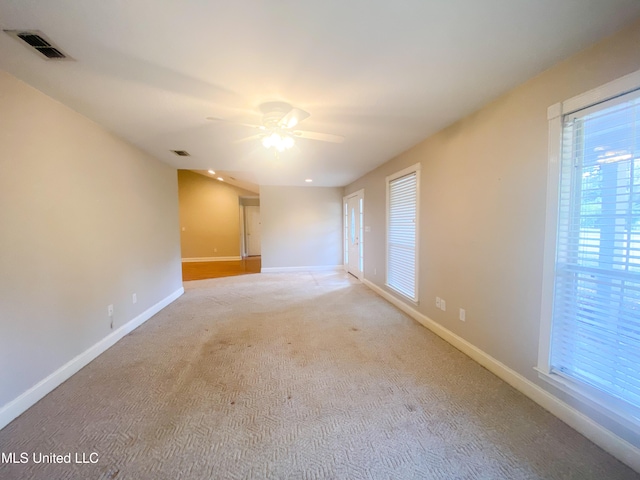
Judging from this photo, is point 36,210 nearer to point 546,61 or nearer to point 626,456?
point 546,61

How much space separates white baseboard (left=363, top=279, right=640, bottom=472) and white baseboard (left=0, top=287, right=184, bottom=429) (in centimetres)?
352

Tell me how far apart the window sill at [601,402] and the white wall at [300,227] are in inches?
214

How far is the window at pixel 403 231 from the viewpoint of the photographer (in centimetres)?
340

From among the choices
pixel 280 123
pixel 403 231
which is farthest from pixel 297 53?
pixel 403 231

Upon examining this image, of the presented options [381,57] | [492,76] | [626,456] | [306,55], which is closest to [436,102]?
[492,76]

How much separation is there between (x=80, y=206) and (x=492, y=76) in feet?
11.7

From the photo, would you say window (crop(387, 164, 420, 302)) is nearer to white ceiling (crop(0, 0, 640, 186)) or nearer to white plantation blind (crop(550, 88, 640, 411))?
white ceiling (crop(0, 0, 640, 186))

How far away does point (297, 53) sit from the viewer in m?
1.52

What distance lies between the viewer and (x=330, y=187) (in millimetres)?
6781

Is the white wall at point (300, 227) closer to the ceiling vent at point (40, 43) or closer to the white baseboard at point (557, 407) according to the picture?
the white baseboard at point (557, 407)

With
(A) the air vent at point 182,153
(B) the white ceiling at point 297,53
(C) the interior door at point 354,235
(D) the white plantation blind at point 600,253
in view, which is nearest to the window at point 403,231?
(B) the white ceiling at point 297,53

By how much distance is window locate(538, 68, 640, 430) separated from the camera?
1.35 m

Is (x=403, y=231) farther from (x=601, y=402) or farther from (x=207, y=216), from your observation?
(x=207, y=216)

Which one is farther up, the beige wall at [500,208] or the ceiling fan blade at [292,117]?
the ceiling fan blade at [292,117]
